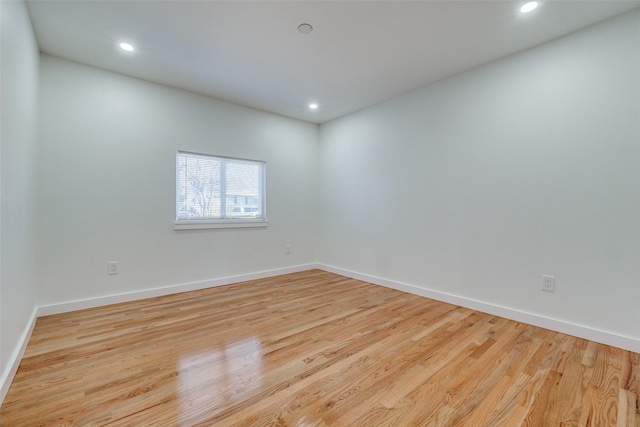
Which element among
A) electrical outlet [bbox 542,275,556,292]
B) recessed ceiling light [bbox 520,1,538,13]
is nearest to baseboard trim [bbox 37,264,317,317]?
electrical outlet [bbox 542,275,556,292]

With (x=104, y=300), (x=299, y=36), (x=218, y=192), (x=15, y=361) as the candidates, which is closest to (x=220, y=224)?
(x=218, y=192)

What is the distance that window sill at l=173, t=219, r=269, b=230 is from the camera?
3.31 metres

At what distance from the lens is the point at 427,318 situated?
257cm

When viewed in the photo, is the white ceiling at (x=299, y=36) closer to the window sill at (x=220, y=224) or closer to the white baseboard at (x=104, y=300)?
Result: the window sill at (x=220, y=224)

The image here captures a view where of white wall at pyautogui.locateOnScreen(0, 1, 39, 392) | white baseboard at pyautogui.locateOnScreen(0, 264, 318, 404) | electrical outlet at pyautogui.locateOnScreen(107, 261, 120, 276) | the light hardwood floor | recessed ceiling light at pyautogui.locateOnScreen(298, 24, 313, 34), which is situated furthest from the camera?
electrical outlet at pyautogui.locateOnScreen(107, 261, 120, 276)

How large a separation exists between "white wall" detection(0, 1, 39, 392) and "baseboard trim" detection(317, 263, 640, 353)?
3.34 metres

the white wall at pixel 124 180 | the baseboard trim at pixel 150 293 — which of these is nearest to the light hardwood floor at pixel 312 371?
the baseboard trim at pixel 150 293

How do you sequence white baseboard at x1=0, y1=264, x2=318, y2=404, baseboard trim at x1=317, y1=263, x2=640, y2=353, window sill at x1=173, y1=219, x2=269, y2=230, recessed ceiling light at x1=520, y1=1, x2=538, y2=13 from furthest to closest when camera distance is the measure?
window sill at x1=173, y1=219, x2=269, y2=230 < baseboard trim at x1=317, y1=263, x2=640, y2=353 < recessed ceiling light at x1=520, y1=1, x2=538, y2=13 < white baseboard at x1=0, y1=264, x2=318, y2=404

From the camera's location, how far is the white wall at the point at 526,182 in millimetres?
2037

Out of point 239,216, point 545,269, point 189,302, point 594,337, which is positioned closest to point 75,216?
point 189,302

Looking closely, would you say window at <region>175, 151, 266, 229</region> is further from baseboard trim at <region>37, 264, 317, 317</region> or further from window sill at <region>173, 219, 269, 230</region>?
baseboard trim at <region>37, 264, 317, 317</region>

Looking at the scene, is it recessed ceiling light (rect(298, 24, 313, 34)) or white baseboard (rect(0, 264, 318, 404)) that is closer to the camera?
white baseboard (rect(0, 264, 318, 404))

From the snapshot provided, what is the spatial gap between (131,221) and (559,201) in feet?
13.4

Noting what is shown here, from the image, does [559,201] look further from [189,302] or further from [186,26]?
[189,302]
